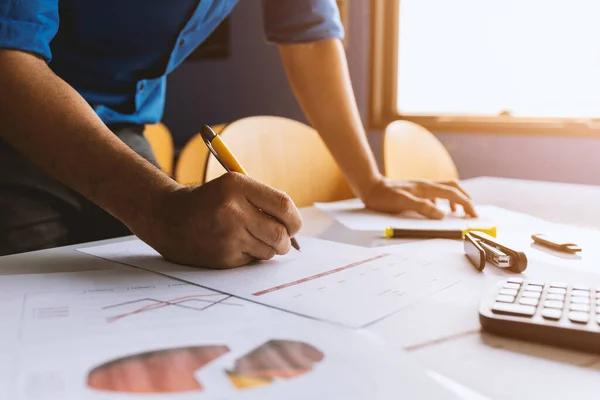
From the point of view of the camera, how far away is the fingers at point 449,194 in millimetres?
926

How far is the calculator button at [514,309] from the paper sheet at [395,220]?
1.28 feet

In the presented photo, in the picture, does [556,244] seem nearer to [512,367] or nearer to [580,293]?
[580,293]

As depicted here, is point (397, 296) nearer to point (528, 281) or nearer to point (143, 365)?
point (528, 281)

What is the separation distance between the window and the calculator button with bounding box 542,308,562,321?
2021 millimetres

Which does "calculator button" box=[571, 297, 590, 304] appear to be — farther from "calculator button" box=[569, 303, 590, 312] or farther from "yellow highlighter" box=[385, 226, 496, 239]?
"yellow highlighter" box=[385, 226, 496, 239]

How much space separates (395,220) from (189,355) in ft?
1.89

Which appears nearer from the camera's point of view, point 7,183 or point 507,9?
point 7,183

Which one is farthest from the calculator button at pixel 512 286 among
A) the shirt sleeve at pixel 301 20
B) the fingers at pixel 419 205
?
the shirt sleeve at pixel 301 20

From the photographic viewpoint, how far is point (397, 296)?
49cm

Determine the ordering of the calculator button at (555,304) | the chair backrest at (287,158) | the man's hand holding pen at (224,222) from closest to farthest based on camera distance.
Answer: the calculator button at (555,304), the man's hand holding pen at (224,222), the chair backrest at (287,158)

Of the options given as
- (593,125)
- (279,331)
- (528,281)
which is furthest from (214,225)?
(593,125)

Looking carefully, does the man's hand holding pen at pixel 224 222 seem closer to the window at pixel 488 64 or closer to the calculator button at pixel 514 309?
the calculator button at pixel 514 309

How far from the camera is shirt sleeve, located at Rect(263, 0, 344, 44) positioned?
1148 millimetres

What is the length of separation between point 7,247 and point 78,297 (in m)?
0.39
